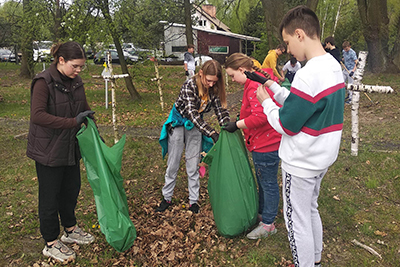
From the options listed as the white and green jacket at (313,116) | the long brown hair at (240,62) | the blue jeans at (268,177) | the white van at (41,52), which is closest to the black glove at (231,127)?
the blue jeans at (268,177)

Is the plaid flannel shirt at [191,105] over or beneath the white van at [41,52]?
beneath

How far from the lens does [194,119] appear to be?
3.19 m

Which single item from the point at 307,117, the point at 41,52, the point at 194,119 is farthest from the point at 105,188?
the point at 41,52

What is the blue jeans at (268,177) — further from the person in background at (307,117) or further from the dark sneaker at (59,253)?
the dark sneaker at (59,253)

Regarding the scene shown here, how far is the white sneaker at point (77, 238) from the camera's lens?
3.12 m

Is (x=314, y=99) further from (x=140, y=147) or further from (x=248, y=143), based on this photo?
(x=140, y=147)

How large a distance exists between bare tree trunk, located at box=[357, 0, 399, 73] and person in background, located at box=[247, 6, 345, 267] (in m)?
11.4

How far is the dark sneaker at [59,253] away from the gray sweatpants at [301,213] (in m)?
1.97

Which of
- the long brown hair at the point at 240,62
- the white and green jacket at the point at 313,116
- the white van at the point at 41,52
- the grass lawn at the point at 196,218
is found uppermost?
the white van at the point at 41,52

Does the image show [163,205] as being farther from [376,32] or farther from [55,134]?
[376,32]

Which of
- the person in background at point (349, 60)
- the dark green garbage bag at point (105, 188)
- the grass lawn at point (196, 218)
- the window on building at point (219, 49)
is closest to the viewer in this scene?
the dark green garbage bag at point (105, 188)

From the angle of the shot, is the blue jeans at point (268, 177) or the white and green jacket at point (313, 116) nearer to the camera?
the white and green jacket at point (313, 116)

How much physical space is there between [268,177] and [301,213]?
0.76 m

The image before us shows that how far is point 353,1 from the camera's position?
28.2 m
